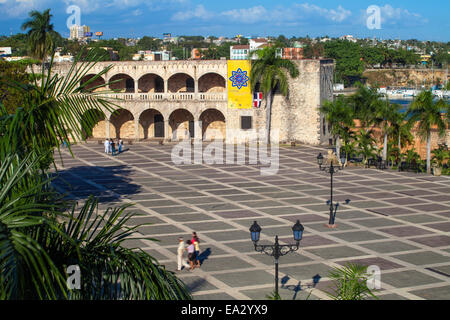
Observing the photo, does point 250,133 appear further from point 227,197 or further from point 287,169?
point 227,197

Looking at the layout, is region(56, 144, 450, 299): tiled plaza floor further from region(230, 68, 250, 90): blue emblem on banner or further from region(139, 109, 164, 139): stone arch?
region(139, 109, 164, 139): stone arch

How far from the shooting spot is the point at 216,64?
49344 millimetres

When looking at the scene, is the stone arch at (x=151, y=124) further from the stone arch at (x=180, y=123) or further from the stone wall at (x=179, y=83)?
the stone wall at (x=179, y=83)

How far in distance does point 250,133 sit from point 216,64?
623 cm

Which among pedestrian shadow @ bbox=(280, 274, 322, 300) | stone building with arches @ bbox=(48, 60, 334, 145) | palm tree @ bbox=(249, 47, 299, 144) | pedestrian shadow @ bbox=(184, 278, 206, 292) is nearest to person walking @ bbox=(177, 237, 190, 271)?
pedestrian shadow @ bbox=(184, 278, 206, 292)

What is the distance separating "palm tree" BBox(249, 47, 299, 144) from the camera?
4672cm

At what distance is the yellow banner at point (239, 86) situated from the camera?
158 feet

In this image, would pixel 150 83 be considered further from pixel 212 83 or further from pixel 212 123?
pixel 212 123

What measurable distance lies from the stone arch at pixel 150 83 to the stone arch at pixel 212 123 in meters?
5.22

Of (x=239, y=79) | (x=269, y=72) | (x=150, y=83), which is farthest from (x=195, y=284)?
(x=150, y=83)

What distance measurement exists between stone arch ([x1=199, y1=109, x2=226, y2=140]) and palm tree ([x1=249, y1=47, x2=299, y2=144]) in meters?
4.92

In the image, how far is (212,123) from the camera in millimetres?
51625

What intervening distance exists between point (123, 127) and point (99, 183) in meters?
20.6

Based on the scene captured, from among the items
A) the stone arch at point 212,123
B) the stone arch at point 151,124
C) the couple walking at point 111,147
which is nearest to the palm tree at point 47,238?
the couple walking at point 111,147
